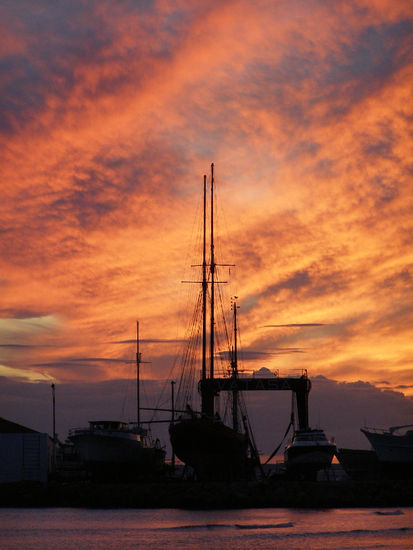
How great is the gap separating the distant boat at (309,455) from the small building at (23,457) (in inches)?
1074

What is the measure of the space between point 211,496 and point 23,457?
18.8m

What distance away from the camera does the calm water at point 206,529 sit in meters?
47.3

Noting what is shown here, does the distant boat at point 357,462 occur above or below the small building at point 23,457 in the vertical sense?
below

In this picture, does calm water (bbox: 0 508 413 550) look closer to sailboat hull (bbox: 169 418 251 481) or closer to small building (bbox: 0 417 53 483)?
small building (bbox: 0 417 53 483)

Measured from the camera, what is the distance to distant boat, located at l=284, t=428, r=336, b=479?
84.8m

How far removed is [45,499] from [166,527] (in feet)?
60.9

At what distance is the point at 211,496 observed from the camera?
219 feet

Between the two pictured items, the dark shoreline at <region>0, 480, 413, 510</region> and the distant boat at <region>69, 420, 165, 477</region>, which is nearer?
the dark shoreline at <region>0, 480, 413, 510</region>

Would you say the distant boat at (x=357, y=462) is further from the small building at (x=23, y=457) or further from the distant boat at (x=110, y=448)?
the small building at (x=23, y=457)

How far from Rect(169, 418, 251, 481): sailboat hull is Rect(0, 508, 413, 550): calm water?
12.8m

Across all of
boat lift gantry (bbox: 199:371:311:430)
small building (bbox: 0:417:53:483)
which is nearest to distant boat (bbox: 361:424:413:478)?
boat lift gantry (bbox: 199:371:311:430)

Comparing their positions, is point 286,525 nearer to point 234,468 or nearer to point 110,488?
point 110,488

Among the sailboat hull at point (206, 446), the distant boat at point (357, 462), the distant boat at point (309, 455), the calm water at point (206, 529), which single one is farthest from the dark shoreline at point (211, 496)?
the distant boat at point (357, 462)

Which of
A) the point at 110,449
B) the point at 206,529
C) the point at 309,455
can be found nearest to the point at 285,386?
the point at 309,455
